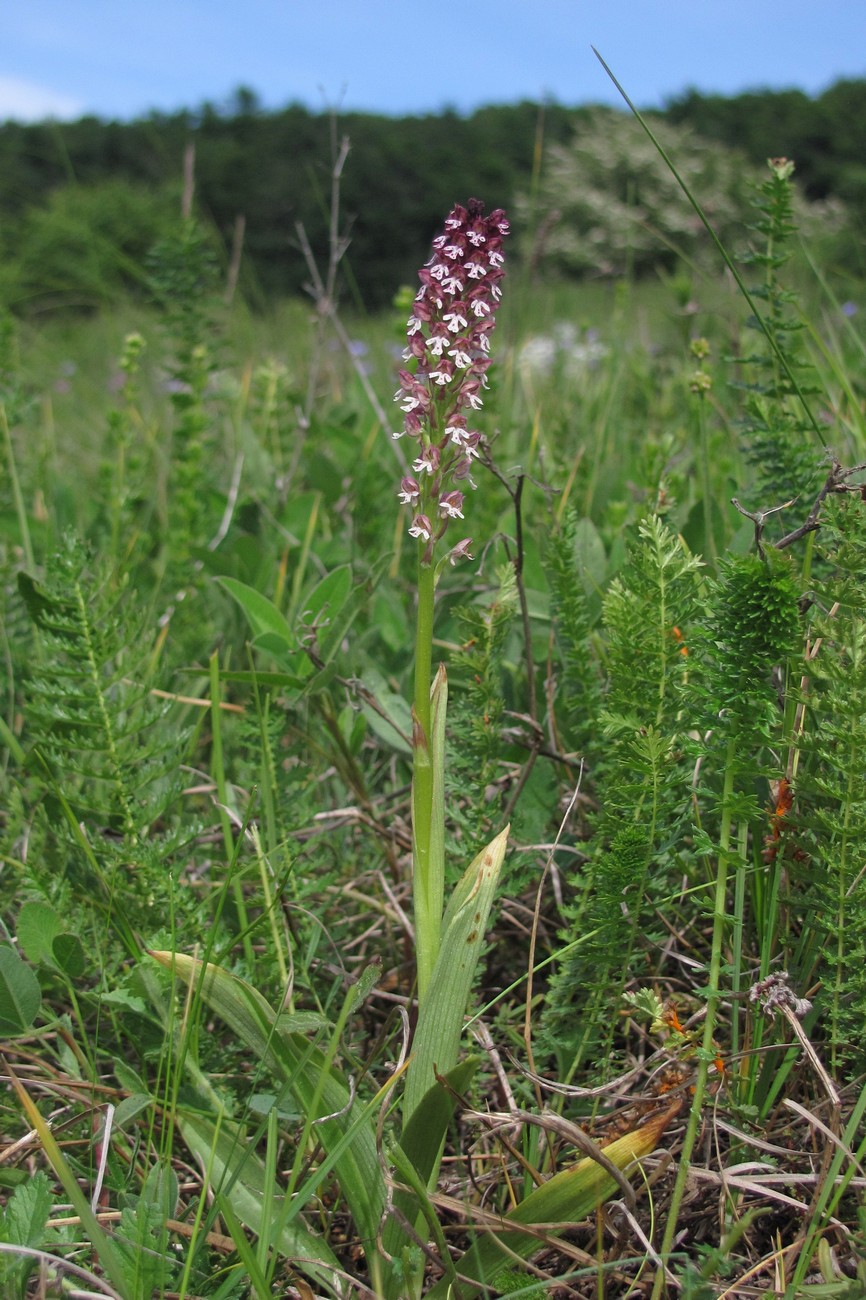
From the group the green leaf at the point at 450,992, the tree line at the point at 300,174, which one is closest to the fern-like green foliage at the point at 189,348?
the tree line at the point at 300,174

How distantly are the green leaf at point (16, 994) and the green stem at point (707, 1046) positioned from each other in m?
0.83

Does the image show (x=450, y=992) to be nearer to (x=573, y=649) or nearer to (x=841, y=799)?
(x=841, y=799)

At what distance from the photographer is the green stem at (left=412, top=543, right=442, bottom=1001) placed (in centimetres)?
121

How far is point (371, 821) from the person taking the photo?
1.67 m

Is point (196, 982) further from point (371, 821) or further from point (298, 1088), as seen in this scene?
point (371, 821)

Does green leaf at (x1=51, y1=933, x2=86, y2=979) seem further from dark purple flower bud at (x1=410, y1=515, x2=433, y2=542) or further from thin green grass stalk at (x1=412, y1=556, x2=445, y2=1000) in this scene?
dark purple flower bud at (x1=410, y1=515, x2=433, y2=542)

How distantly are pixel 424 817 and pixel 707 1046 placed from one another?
16.5 inches

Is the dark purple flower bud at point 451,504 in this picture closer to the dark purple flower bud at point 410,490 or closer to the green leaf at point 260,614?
the dark purple flower bud at point 410,490

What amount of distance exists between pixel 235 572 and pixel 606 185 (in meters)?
23.8

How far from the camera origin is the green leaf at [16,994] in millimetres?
1254

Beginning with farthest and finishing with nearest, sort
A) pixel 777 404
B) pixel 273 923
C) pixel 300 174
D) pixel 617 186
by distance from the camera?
pixel 617 186 < pixel 300 174 < pixel 777 404 < pixel 273 923

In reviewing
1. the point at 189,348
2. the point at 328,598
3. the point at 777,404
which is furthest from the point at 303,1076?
the point at 189,348

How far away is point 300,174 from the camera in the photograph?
16219 mm

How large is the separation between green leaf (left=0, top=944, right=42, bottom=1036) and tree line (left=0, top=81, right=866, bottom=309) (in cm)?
249
